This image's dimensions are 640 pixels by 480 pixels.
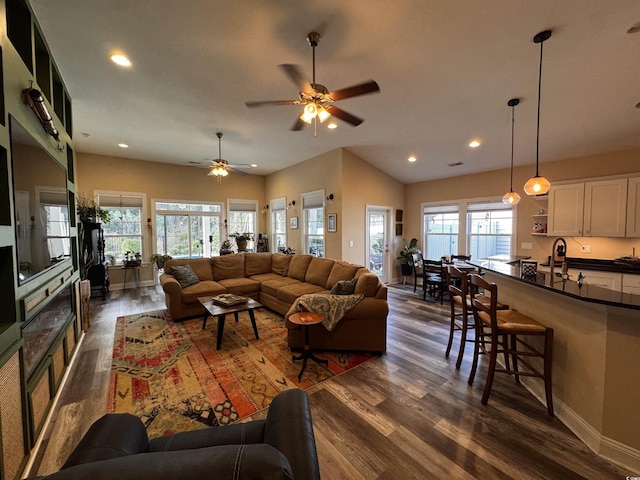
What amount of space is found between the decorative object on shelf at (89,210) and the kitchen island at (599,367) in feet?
25.6

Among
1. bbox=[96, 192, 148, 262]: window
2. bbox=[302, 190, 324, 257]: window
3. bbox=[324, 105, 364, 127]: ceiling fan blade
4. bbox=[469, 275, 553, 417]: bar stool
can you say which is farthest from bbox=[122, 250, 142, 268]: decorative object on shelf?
bbox=[469, 275, 553, 417]: bar stool

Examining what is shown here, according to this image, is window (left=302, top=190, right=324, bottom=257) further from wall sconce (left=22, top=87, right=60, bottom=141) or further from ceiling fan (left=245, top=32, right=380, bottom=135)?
wall sconce (left=22, top=87, right=60, bottom=141)

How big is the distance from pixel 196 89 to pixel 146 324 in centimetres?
355

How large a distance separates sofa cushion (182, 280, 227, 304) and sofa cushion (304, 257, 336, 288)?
1.52m

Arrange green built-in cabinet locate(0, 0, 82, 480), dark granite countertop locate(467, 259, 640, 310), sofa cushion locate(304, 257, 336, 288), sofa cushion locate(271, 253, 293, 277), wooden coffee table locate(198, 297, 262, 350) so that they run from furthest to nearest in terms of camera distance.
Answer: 1. sofa cushion locate(271, 253, 293, 277)
2. sofa cushion locate(304, 257, 336, 288)
3. wooden coffee table locate(198, 297, 262, 350)
4. dark granite countertop locate(467, 259, 640, 310)
5. green built-in cabinet locate(0, 0, 82, 480)

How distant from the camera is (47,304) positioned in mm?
2215

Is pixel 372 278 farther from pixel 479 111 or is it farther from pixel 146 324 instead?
pixel 146 324

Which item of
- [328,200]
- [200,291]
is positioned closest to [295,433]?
[200,291]

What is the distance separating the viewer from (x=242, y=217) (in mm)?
8555

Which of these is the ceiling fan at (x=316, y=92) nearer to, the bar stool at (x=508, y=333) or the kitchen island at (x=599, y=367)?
the bar stool at (x=508, y=333)

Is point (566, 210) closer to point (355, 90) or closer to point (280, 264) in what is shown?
point (355, 90)

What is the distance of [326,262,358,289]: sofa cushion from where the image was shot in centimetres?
417

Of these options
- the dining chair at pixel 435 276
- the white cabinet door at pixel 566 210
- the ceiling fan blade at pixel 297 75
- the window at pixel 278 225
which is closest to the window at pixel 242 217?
the window at pixel 278 225

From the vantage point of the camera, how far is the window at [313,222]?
257 inches
